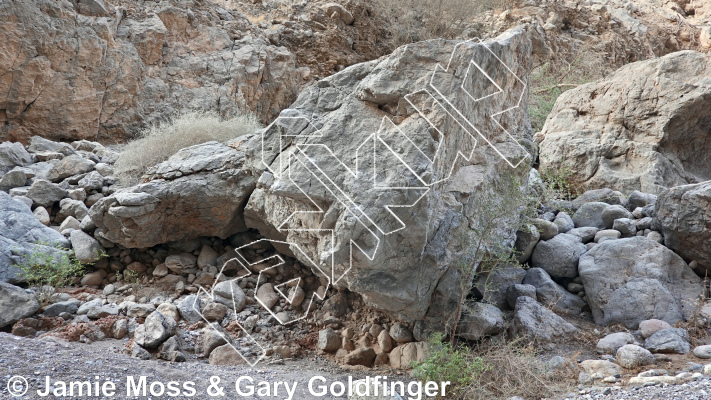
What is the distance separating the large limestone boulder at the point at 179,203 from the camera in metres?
4.28

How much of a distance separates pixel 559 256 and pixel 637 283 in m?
0.70

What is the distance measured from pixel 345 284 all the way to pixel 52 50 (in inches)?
225

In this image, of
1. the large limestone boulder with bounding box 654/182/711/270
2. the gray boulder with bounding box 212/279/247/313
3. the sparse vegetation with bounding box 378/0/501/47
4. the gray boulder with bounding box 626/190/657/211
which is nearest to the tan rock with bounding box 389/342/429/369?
the gray boulder with bounding box 212/279/247/313

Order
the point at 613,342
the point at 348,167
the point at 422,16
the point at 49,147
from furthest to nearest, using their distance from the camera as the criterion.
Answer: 1. the point at 422,16
2. the point at 49,147
3. the point at 613,342
4. the point at 348,167

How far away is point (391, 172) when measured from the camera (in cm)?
304

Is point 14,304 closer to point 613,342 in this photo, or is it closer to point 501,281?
point 501,281

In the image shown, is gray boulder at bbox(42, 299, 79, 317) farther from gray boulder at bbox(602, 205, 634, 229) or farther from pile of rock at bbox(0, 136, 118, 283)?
gray boulder at bbox(602, 205, 634, 229)

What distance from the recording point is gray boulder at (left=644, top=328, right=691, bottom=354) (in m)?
3.65

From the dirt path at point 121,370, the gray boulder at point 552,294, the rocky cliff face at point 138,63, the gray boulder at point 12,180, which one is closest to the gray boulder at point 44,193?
the gray boulder at point 12,180

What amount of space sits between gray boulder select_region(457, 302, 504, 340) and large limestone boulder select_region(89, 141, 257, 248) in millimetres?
2063

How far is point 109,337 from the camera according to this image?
12.1 feet

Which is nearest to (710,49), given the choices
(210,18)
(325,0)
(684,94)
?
(684,94)

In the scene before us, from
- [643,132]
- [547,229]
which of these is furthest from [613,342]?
[643,132]

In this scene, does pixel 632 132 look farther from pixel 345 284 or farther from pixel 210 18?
pixel 210 18
